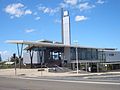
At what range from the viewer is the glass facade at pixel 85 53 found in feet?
331

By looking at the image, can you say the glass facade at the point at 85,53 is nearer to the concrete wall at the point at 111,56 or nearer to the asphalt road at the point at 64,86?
the concrete wall at the point at 111,56

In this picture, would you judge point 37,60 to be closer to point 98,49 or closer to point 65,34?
point 65,34

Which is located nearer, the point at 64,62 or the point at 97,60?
the point at 64,62

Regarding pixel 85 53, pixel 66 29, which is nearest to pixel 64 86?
pixel 66 29

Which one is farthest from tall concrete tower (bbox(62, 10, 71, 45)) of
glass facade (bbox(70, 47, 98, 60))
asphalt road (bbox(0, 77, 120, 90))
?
asphalt road (bbox(0, 77, 120, 90))

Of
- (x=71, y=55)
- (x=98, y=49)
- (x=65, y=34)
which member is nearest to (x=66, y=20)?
(x=65, y=34)

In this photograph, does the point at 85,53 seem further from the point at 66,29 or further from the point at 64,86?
the point at 64,86

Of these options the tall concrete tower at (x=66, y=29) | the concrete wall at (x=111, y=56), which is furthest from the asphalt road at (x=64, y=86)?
the concrete wall at (x=111, y=56)

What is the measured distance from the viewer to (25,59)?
10581cm

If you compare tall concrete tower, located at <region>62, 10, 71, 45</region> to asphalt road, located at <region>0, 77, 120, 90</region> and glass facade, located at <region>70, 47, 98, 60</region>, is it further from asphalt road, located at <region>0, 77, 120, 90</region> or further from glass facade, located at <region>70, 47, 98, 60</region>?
asphalt road, located at <region>0, 77, 120, 90</region>

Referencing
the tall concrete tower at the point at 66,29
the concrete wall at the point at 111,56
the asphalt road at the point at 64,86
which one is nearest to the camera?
the asphalt road at the point at 64,86

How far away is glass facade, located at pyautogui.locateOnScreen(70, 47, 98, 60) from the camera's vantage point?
10080 cm

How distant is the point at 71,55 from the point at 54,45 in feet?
36.1

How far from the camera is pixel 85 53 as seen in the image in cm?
10681
